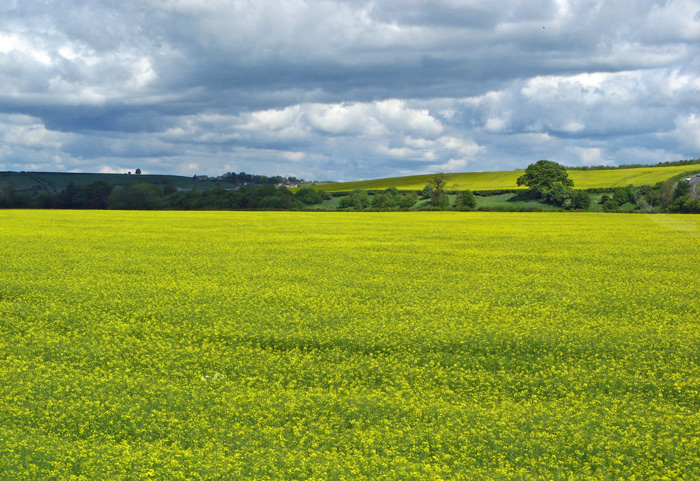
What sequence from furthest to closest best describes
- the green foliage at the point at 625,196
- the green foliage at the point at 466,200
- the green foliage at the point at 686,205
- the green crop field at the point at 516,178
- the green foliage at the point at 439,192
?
the green crop field at the point at 516,178 < the green foliage at the point at 439,192 < the green foliage at the point at 466,200 < the green foliage at the point at 625,196 < the green foliage at the point at 686,205

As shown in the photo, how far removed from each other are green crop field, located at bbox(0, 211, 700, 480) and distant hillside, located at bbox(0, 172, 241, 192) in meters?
163

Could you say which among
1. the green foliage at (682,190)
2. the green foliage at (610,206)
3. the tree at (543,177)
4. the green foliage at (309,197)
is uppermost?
the tree at (543,177)

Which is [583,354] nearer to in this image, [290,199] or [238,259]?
[238,259]

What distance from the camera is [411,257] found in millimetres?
24719

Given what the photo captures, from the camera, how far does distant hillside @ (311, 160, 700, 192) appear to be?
9844 cm

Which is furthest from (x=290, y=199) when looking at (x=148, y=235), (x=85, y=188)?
(x=148, y=235)

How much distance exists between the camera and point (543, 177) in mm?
102500

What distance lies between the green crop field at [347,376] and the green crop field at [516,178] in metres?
87.0

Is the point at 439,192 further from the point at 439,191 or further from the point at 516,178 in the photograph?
the point at 516,178

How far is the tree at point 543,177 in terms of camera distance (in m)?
100

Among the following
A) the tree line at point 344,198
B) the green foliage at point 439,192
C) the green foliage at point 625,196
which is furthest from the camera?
the green foliage at point 439,192

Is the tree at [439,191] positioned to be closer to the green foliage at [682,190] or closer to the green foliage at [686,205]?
the green foliage at [682,190]

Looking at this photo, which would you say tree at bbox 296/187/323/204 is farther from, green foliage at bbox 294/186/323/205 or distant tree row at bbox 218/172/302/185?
distant tree row at bbox 218/172/302/185

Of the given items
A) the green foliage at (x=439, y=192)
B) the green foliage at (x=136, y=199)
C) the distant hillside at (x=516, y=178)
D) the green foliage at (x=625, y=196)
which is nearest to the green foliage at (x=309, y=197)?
the green foliage at (x=439, y=192)
